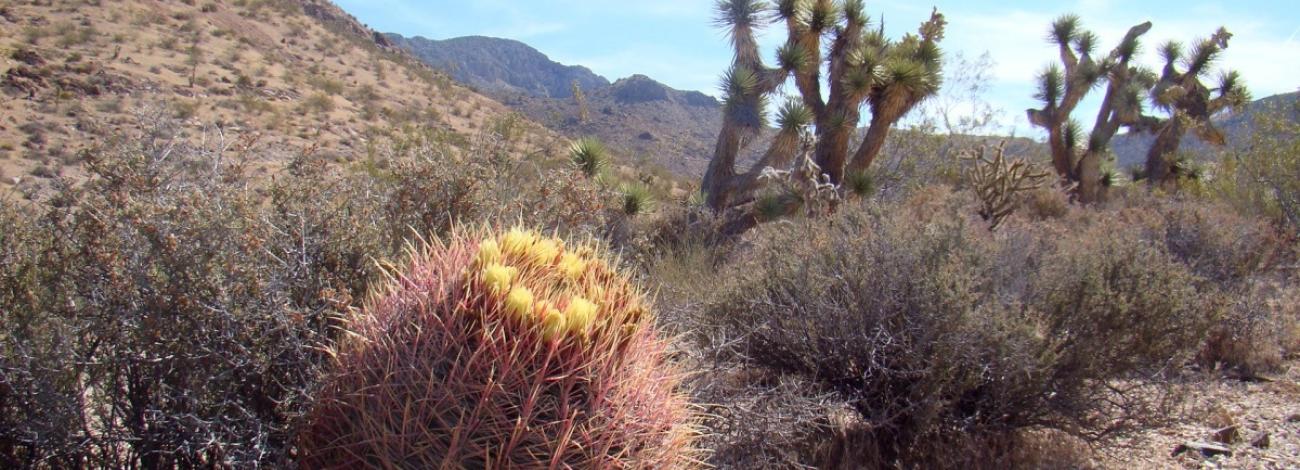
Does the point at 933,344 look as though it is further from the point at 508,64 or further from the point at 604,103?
the point at 508,64

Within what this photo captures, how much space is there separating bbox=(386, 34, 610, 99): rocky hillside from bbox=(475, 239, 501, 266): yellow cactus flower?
8398cm

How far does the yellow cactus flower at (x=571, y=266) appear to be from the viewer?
2.20 metres

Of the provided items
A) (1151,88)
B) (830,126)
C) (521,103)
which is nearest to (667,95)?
(521,103)

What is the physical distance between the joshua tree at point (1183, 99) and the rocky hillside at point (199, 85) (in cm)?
1787

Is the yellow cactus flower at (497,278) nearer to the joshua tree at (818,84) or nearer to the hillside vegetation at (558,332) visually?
the hillside vegetation at (558,332)

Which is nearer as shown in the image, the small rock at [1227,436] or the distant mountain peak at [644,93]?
the small rock at [1227,436]

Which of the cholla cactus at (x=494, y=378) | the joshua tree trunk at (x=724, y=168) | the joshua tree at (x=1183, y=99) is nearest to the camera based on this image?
the cholla cactus at (x=494, y=378)

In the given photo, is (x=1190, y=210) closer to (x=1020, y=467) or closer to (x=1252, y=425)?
(x=1252, y=425)

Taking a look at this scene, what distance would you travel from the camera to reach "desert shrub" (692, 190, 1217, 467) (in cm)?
375

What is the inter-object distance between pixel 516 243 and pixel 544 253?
0.29 ft

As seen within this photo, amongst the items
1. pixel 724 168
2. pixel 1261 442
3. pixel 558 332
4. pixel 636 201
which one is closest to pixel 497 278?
pixel 558 332

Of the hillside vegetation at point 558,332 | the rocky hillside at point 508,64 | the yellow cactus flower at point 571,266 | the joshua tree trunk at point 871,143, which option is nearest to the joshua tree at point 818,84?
the joshua tree trunk at point 871,143

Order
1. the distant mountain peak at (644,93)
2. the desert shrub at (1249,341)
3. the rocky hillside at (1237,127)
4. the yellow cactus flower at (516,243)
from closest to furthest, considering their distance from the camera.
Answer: the yellow cactus flower at (516,243)
the desert shrub at (1249,341)
the rocky hillside at (1237,127)
the distant mountain peak at (644,93)

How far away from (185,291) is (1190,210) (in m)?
11.1
